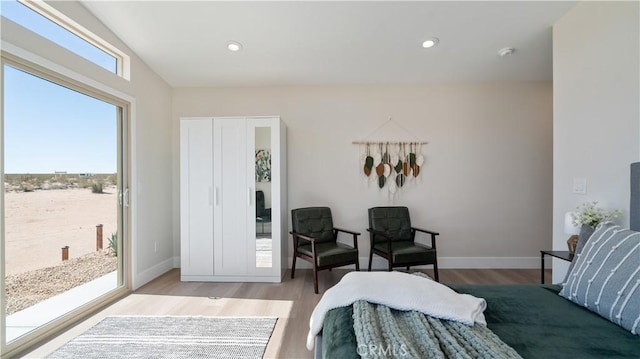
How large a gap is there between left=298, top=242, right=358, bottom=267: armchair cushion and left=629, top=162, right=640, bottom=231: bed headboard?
2.14 meters

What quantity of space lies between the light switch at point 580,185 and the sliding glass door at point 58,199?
423 cm

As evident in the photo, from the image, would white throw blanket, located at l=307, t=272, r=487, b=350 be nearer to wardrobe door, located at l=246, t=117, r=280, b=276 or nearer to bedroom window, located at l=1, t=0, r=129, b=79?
wardrobe door, located at l=246, t=117, r=280, b=276

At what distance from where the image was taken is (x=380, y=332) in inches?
39.7

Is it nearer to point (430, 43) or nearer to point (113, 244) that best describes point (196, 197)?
point (113, 244)

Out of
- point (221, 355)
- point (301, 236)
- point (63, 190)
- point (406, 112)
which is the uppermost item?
point (406, 112)

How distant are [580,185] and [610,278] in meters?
1.35

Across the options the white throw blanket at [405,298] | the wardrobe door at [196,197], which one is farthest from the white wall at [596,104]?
the wardrobe door at [196,197]

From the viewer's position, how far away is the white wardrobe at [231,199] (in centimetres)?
323

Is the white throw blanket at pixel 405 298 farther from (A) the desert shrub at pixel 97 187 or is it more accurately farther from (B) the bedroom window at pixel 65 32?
(B) the bedroom window at pixel 65 32

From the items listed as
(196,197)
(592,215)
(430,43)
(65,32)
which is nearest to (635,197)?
(592,215)

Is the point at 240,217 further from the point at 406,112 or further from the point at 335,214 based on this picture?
the point at 406,112

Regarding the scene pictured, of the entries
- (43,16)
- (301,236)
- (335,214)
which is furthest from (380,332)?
(43,16)

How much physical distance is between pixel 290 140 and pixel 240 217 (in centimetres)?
121

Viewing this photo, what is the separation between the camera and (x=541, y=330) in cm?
113
